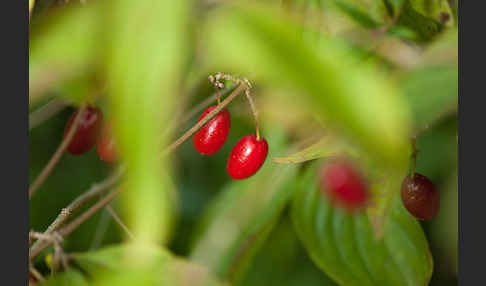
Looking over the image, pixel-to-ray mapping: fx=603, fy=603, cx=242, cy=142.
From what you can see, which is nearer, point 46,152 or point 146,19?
point 146,19

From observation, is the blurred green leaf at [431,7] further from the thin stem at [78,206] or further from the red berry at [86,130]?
the red berry at [86,130]

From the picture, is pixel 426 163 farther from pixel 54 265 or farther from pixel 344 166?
pixel 54 265

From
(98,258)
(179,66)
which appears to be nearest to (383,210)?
(98,258)

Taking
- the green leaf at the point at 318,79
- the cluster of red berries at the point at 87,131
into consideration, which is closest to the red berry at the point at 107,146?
the cluster of red berries at the point at 87,131

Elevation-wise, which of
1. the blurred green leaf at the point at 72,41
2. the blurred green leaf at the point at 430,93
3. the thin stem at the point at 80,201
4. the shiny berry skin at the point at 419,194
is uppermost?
the blurred green leaf at the point at 72,41

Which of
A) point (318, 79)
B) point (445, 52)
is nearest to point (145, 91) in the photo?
point (318, 79)

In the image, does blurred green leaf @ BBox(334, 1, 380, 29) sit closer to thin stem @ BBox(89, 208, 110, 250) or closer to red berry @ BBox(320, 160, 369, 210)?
red berry @ BBox(320, 160, 369, 210)

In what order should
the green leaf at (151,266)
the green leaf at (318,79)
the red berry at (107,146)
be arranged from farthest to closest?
the red berry at (107,146) → the green leaf at (151,266) → the green leaf at (318,79)

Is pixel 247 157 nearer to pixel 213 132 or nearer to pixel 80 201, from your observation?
pixel 213 132
